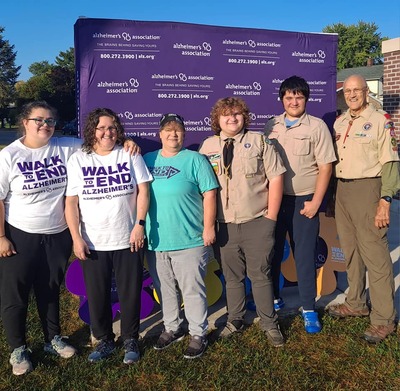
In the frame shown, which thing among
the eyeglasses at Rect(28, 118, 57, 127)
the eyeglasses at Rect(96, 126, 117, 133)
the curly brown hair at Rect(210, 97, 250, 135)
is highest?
the curly brown hair at Rect(210, 97, 250, 135)

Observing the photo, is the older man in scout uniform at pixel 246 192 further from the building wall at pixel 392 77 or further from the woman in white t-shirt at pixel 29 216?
the building wall at pixel 392 77

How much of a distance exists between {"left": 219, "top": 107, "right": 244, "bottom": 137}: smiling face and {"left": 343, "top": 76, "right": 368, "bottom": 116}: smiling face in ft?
2.92

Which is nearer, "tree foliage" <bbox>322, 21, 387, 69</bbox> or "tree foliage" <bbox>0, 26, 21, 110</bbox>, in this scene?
"tree foliage" <bbox>0, 26, 21, 110</bbox>

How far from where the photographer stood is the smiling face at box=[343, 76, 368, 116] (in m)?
3.15

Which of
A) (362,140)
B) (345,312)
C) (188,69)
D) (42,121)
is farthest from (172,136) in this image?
(345,312)

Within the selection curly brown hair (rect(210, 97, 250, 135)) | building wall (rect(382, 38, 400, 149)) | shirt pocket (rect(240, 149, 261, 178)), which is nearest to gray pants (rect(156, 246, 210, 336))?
shirt pocket (rect(240, 149, 261, 178))

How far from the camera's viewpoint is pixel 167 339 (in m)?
3.19

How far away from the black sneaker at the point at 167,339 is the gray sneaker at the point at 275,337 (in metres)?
0.70

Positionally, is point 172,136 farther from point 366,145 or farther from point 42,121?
point 366,145

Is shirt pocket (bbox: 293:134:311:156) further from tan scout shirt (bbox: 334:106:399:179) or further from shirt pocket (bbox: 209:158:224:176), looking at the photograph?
shirt pocket (bbox: 209:158:224:176)

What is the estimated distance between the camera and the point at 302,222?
11.0 feet

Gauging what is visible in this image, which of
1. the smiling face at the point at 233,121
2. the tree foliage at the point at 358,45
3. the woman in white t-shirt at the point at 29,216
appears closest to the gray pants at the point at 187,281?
the woman in white t-shirt at the point at 29,216

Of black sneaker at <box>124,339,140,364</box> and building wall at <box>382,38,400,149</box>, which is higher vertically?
building wall at <box>382,38,400,149</box>

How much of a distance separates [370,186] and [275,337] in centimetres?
139
